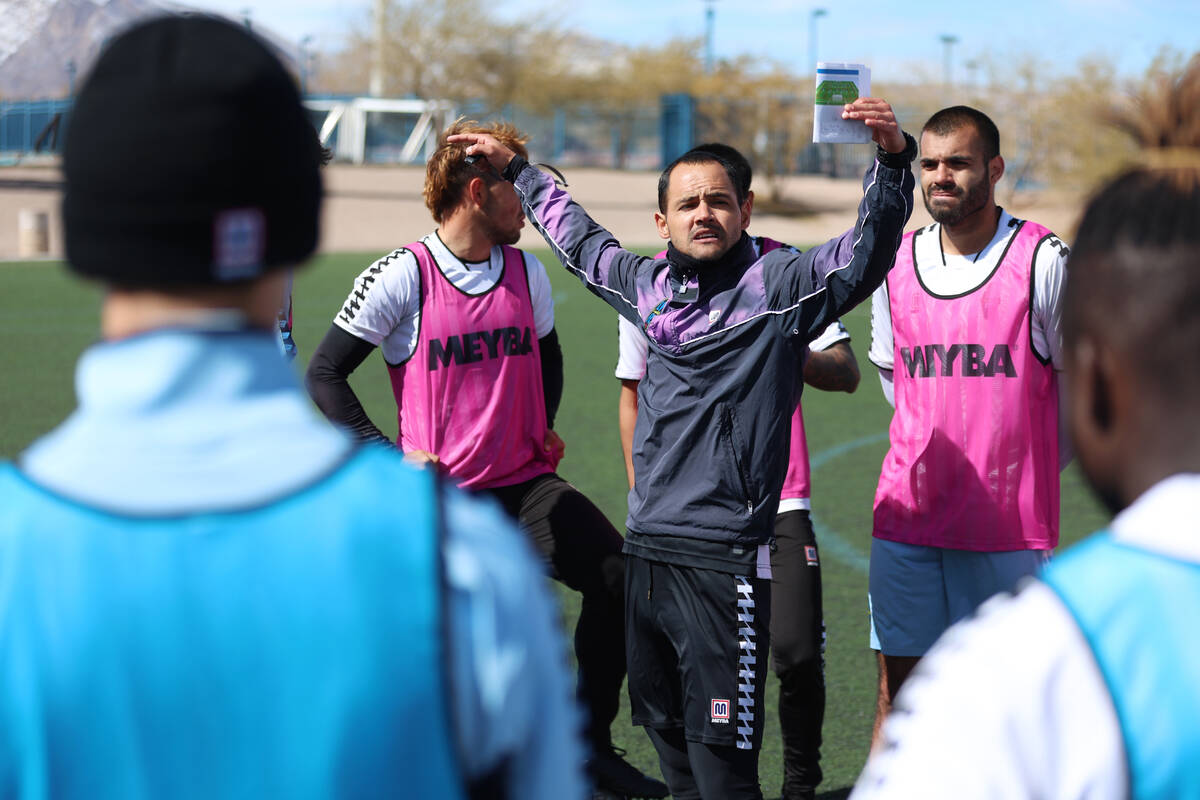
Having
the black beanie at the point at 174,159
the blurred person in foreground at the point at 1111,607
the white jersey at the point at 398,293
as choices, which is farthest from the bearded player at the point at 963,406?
the black beanie at the point at 174,159

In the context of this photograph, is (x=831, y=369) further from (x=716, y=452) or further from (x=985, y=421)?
(x=716, y=452)

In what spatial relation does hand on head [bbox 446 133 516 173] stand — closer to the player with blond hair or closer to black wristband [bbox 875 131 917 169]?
the player with blond hair

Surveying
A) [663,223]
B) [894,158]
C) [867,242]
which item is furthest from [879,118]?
[663,223]

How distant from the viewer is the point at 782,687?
4.67 m

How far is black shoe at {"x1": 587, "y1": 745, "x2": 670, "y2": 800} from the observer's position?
468cm

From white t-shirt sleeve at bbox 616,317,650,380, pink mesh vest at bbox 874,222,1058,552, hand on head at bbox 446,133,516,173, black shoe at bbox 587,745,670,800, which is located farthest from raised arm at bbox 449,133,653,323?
black shoe at bbox 587,745,670,800

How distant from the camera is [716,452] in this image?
397 centimetres

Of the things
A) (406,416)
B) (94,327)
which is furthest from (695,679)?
(94,327)

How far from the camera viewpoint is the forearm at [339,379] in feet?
16.2

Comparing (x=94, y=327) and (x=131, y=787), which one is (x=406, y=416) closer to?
(x=131, y=787)

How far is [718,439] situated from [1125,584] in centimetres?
275

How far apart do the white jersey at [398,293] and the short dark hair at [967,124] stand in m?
1.81

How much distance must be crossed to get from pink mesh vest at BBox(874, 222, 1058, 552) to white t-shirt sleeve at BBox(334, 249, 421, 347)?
76.4 inches

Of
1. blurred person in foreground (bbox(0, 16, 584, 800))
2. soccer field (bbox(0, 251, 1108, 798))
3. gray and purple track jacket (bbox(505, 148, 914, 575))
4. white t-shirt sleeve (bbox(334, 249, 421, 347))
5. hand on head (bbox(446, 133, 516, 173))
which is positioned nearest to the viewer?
blurred person in foreground (bbox(0, 16, 584, 800))
